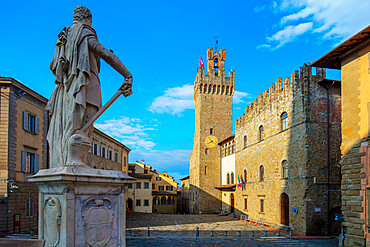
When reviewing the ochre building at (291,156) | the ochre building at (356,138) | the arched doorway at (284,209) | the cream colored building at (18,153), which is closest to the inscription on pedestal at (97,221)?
the ochre building at (356,138)

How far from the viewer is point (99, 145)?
38.8m

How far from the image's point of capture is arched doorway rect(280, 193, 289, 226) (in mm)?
25359

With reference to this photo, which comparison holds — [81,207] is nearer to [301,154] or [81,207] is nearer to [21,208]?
[21,208]

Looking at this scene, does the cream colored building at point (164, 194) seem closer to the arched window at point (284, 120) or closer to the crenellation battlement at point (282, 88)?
the crenellation battlement at point (282, 88)

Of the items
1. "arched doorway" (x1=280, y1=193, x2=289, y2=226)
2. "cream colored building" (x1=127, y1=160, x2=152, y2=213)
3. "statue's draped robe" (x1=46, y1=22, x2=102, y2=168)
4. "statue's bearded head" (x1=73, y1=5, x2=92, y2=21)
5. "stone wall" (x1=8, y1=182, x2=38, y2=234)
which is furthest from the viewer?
"cream colored building" (x1=127, y1=160, x2=152, y2=213)

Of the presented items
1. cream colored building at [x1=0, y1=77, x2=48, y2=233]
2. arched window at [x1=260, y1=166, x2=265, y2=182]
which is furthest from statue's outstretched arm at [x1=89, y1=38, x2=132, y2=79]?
arched window at [x1=260, y1=166, x2=265, y2=182]

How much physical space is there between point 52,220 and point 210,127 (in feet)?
151

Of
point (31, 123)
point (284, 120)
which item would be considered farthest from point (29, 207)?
point (284, 120)

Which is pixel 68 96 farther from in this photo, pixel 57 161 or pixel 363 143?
pixel 363 143

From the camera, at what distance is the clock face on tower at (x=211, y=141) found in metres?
48.6

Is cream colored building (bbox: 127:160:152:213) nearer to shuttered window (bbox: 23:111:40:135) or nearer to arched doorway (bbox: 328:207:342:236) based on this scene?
shuttered window (bbox: 23:111:40:135)

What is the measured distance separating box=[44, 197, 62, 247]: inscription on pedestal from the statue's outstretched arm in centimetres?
181

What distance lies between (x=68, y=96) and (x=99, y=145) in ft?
118

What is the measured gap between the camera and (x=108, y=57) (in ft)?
14.0
